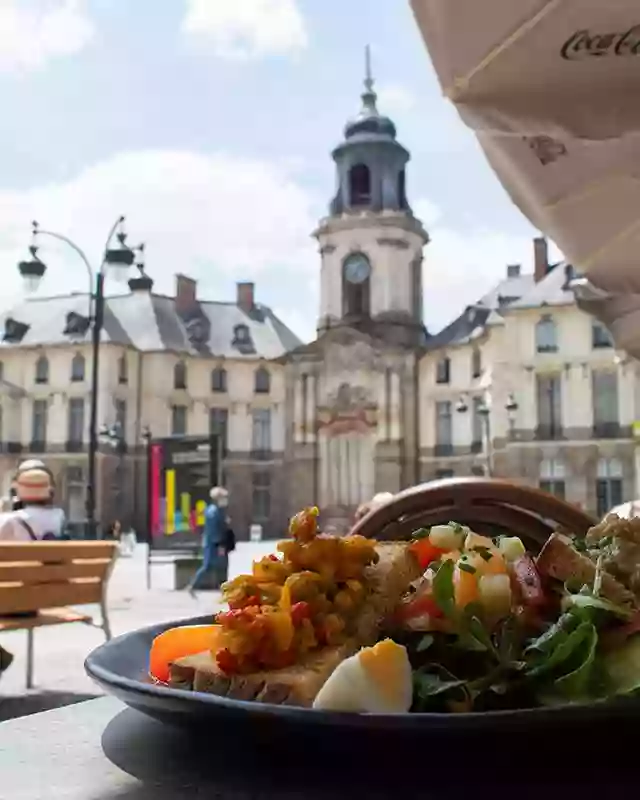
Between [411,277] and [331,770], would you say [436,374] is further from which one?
[331,770]

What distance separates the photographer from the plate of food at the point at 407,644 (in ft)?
2.87

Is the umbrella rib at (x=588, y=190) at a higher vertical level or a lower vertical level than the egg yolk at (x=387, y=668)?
higher


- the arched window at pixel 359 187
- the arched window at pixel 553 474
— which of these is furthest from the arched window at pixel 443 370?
the arched window at pixel 359 187

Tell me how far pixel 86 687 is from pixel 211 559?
32.1 feet

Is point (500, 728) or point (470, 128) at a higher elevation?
point (470, 128)

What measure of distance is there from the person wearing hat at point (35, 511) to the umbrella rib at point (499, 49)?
554 cm

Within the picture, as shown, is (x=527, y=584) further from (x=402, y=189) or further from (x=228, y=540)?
(x=402, y=189)

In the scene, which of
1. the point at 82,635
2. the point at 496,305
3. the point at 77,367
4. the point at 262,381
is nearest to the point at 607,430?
the point at 496,305

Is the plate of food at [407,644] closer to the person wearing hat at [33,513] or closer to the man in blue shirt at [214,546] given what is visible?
the person wearing hat at [33,513]

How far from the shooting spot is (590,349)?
48125 mm

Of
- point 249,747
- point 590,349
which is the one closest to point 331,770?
point 249,747

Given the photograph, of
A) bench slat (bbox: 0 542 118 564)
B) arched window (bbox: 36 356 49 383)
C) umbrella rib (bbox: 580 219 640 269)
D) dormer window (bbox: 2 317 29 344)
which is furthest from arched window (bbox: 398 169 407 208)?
umbrella rib (bbox: 580 219 640 269)

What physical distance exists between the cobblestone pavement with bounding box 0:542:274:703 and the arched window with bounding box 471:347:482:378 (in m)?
36.8

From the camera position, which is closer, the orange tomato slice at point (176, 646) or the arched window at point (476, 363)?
the orange tomato slice at point (176, 646)
